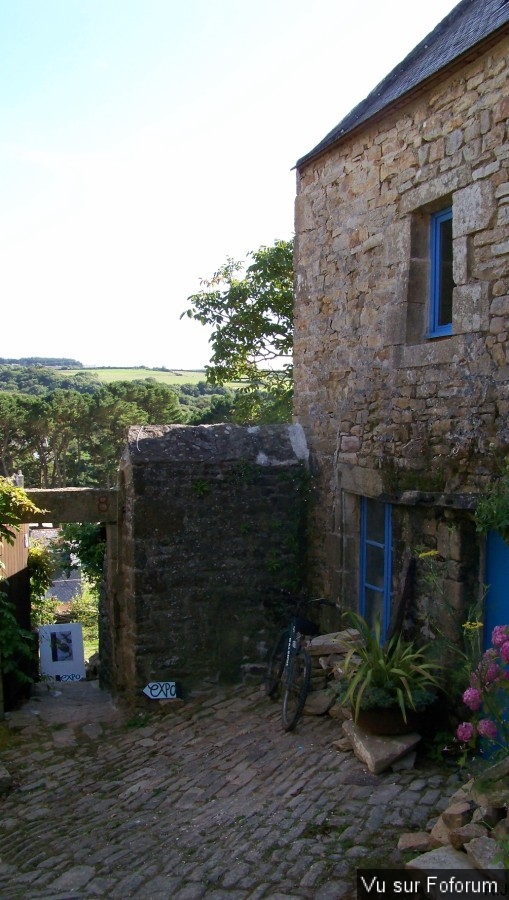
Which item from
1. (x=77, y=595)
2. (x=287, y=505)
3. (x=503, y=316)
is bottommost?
(x=77, y=595)

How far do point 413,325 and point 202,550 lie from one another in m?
2.87

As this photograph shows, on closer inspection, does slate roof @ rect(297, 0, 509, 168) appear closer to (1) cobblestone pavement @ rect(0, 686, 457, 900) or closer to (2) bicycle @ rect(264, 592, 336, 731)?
(2) bicycle @ rect(264, 592, 336, 731)

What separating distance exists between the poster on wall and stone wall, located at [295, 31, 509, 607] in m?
6.35

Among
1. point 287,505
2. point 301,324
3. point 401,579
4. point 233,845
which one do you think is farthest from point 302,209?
point 233,845

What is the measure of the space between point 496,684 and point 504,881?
1.04 meters

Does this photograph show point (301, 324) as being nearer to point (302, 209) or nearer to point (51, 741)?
point (302, 209)

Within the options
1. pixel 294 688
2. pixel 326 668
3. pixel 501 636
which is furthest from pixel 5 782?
pixel 501 636

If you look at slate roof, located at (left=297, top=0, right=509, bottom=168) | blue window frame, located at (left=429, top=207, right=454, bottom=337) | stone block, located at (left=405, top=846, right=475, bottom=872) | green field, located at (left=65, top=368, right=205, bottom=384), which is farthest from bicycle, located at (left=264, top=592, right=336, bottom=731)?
green field, located at (left=65, top=368, right=205, bottom=384)

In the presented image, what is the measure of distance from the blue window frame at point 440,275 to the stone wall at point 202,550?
2.29 m

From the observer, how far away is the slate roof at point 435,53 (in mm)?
5105

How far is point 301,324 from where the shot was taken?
7730 mm

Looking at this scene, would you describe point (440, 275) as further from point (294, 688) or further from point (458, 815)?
point (458, 815)

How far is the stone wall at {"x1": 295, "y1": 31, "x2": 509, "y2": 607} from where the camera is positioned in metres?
4.93

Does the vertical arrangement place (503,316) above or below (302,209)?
below
